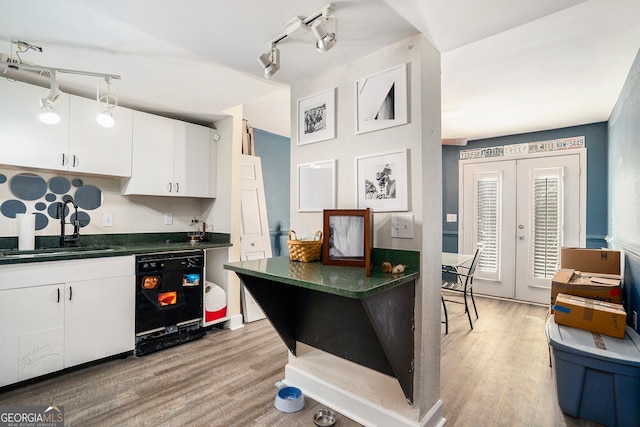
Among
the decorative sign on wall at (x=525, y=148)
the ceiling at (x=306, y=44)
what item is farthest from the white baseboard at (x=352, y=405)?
the decorative sign on wall at (x=525, y=148)

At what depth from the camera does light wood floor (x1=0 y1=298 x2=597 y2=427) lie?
A: 1.89 metres

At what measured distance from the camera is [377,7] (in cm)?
145

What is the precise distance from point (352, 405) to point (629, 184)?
2.72 meters

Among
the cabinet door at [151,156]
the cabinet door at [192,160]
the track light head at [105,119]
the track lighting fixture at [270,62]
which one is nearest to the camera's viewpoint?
the track lighting fixture at [270,62]

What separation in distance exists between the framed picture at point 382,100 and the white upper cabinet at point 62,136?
91.1 inches

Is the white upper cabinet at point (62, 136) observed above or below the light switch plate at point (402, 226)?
above

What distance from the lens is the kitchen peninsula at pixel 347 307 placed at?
4.63ft

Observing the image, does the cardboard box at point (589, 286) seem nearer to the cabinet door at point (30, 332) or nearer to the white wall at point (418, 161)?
the white wall at point (418, 161)

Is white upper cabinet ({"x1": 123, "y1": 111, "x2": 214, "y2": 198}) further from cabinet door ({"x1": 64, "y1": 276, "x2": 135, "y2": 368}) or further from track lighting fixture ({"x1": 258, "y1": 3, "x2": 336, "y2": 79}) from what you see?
track lighting fixture ({"x1": 258, "y1": 3, "x2": 336, "y2": 79})

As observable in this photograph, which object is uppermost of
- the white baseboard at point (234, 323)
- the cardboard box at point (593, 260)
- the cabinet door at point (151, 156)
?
the cabinet door at point (151, 156)

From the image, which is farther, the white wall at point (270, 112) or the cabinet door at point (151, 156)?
the white wall at point (270, 112)

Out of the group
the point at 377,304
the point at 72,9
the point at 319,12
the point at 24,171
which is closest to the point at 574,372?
the point at 377,304

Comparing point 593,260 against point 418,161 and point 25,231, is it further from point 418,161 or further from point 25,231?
point 25,231

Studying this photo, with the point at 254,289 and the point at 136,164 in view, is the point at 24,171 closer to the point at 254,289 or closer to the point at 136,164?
the point at 136,164
